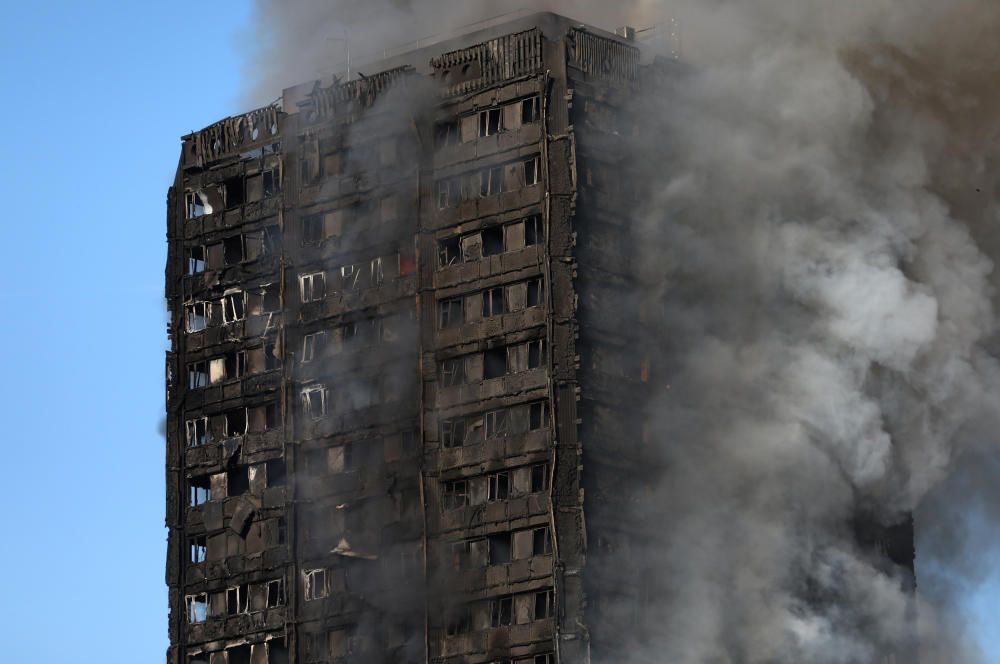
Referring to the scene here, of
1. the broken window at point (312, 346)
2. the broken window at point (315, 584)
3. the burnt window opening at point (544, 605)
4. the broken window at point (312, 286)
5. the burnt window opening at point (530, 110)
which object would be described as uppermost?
the burnt window opening at point (530, 110)

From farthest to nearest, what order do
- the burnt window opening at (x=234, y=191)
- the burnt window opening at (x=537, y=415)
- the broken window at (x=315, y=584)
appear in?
the burnt window opening at (x=234, y=191) < the broken window at (x=315, y=584) < the burnt window opening at (x=537, y=415)

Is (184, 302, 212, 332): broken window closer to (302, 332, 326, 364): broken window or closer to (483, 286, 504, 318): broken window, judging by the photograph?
(302, 332, 326, 364): broken window

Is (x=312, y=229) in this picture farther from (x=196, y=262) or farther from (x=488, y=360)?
(x=488, y=360)

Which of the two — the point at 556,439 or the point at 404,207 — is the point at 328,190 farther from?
the point at 556,439

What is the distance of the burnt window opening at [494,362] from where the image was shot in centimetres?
14050

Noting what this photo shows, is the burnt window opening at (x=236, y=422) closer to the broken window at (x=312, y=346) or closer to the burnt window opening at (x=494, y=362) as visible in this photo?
the broken window at (x=312, y=346)

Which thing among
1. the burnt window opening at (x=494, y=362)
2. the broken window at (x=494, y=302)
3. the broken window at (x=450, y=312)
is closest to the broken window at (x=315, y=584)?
the burnt window opening at (x=494, y=362)

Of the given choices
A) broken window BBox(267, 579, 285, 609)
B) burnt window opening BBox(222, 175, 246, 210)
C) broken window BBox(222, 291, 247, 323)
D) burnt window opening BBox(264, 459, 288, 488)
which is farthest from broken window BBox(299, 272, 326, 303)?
broken window BBox(267, 579, 285, 609)

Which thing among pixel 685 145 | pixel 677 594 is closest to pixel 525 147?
pixel 685 145

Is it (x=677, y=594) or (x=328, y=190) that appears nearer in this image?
(x=677, y=594)

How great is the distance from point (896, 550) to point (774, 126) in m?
22.2

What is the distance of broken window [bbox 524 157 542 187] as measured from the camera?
14038 cm

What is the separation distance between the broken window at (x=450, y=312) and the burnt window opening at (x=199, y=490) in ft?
56.6

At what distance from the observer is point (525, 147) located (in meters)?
141
